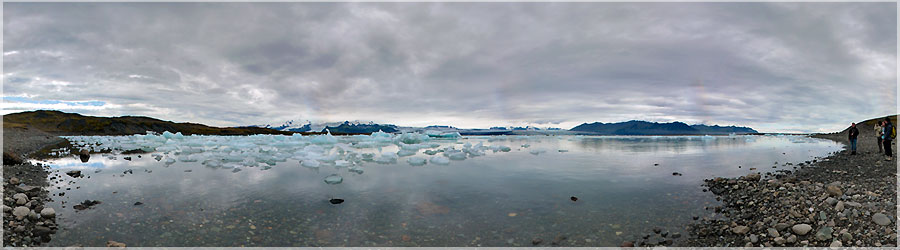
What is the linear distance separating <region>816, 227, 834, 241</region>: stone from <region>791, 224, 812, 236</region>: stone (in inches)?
5.9

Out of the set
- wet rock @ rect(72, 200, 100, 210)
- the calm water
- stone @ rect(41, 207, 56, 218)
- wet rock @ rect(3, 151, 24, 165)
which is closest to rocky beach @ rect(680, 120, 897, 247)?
the calm water

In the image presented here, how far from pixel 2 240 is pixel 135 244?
178 cm

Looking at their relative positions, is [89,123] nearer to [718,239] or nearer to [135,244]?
[135,244]

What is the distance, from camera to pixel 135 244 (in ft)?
20.9

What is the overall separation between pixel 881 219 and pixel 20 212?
15.2m

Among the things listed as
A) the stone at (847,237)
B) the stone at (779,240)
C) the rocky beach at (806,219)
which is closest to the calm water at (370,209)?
the rocky beach at (806,219)

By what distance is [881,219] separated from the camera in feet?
18.7

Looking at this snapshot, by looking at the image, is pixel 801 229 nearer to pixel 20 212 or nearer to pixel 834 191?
pixel 834 191

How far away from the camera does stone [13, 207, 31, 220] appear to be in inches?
276

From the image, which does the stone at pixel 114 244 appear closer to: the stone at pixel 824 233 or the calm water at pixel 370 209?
the calm water at pixel 370 209

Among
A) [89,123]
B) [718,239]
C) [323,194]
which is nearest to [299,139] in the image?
[323,194]

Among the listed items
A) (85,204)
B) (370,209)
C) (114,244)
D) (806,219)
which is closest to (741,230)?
(806,219)

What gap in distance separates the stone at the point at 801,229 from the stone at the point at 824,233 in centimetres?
15

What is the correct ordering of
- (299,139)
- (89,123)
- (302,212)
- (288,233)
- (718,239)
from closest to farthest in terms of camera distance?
1. (718,239)
2. (288,233)
3. (302,212)
4. (299,139)
5. (89,123)
